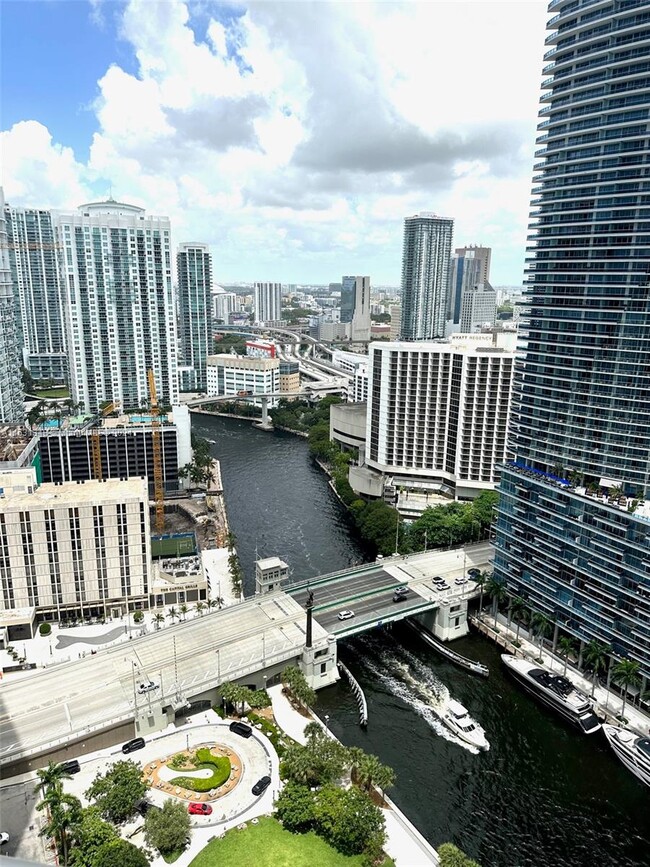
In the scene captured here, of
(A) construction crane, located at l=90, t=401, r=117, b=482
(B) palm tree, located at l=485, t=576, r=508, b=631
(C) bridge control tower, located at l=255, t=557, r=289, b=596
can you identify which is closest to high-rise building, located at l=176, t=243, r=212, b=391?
(A) construction crane, located at l=90, t=401, r=117, b=482

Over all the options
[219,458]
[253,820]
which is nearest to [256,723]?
[253,820]

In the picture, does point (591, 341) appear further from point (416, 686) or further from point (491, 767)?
point (491, 767)

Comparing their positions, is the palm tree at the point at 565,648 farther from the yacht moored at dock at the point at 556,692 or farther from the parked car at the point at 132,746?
the parked car at the point at 132,746

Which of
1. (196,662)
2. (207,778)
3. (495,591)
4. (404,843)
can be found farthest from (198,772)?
(495,591)

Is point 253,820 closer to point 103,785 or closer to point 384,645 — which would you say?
point 103,785

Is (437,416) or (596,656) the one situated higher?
(437,416)

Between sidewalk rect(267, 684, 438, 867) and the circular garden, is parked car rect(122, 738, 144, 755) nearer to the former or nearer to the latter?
the circular garden
